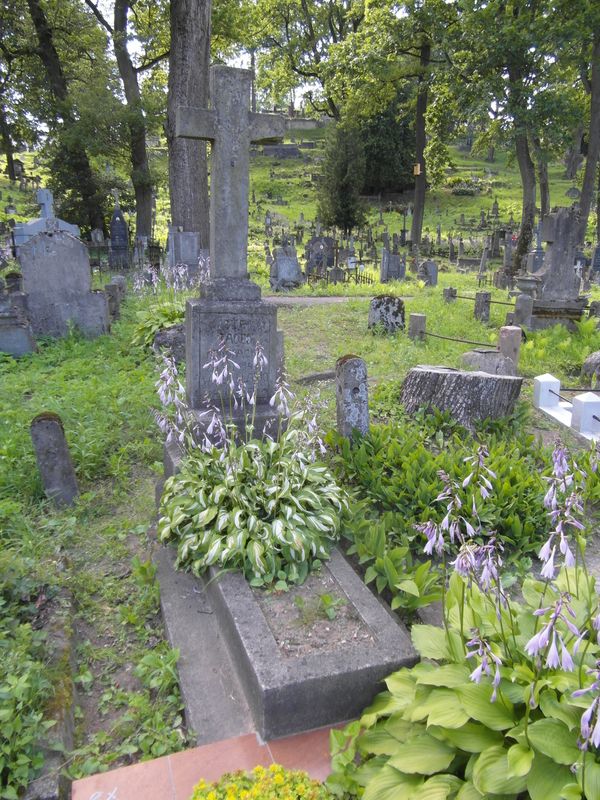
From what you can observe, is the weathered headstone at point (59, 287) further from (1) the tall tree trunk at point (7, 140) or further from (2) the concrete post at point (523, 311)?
(1) the tall tree trunk at point (7, 140)

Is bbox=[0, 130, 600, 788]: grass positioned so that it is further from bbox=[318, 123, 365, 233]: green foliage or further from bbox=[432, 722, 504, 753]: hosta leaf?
bbox=[318, 123, 365, 233]: green foliage

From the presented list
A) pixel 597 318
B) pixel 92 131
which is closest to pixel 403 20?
pixel 92 131

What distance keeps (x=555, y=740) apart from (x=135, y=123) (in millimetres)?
21851

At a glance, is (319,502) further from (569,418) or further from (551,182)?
(551,182)

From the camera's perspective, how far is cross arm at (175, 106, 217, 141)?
467cm

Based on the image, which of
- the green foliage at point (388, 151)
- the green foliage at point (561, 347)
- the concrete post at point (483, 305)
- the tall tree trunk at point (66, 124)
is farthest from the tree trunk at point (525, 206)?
the green foliage at point (388, 151)

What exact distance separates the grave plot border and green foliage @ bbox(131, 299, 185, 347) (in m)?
5.88

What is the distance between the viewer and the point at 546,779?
201 centimetres

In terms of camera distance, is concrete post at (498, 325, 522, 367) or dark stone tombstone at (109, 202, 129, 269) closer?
concrete post at (498, 325, 522, 367)

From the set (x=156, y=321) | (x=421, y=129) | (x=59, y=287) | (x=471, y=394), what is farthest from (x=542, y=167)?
(x=471, y=394)

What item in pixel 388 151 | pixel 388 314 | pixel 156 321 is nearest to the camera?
pixel 156 321

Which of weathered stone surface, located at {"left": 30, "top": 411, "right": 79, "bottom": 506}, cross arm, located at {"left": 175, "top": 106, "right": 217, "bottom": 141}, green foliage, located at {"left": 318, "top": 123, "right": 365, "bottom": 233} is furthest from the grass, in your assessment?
green foliage, located at {"left": 318, "top": 123, "right": 365, "bottom": 233}

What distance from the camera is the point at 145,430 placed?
602cm

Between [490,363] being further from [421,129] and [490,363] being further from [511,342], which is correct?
[421,129]
